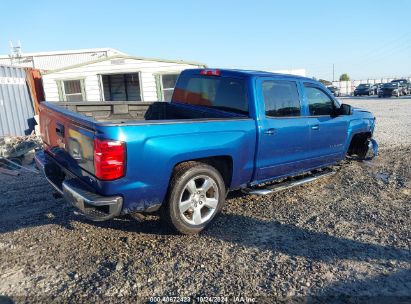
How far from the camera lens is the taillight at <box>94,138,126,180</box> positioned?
3.04 m

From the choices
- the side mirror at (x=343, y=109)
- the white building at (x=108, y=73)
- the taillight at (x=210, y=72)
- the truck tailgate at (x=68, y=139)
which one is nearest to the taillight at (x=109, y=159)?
the truck tailgate at (x=68, y=139)

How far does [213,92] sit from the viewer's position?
4.84 m

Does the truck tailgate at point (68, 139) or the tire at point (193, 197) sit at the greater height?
the truck tailgate at point (68, 139)

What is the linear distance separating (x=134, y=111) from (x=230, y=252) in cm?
292

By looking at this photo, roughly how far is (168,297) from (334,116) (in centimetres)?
403

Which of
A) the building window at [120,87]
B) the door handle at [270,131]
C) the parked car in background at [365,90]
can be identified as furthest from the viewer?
the parked car in background at [365,90]

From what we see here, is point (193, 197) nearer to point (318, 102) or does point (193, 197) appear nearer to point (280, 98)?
point (280, 98)

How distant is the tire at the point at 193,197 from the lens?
365cm

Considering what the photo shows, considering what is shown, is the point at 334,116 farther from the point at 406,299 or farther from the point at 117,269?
the point at 117,269

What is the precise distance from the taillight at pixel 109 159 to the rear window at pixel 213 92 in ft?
6.06

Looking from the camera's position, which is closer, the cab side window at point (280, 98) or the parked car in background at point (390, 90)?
the cab side window at point (280, 98)

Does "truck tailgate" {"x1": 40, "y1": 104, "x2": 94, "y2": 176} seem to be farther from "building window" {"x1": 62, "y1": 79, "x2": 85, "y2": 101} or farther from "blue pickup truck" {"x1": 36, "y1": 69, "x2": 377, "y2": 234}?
"building window" {"x1": 62, "y1": 79, "x2": 85, "y2": 101}

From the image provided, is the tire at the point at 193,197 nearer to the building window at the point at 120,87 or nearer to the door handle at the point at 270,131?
the door handle at the point at 270,131

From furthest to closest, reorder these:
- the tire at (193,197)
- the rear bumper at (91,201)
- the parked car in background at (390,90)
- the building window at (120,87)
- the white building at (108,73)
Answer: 1. the parked car in background at (390,90)
2. the building window at (120,87)
3. the white building at (108,73)
4. the tire at (193,197)
5. the rear bumper at (91,201)
